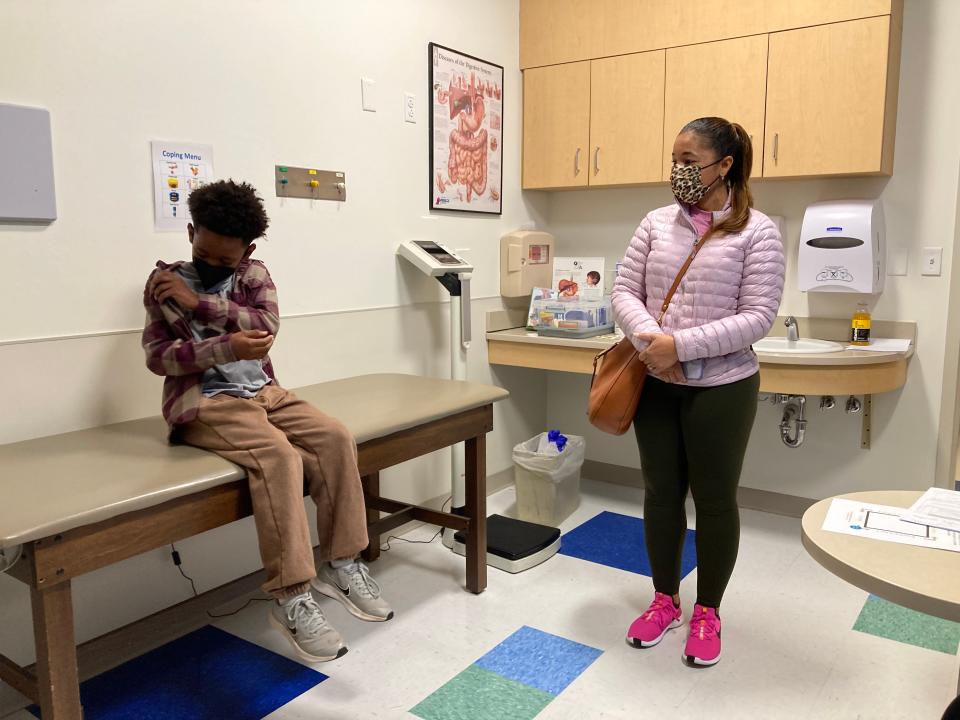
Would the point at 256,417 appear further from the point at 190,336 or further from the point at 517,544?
the point at 517,544

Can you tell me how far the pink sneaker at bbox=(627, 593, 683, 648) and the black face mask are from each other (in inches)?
57.3

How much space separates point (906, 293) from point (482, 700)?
86.3 inches

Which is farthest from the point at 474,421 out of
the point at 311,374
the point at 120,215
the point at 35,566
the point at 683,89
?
the point at 683,89

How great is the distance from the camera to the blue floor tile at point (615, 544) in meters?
2.74

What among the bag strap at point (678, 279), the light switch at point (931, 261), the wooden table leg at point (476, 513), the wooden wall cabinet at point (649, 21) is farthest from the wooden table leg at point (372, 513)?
the light switch at point (931, 261)

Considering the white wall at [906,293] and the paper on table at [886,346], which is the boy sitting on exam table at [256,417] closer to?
the paper on table at [886,346]

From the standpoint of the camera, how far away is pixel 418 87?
2.94 meters

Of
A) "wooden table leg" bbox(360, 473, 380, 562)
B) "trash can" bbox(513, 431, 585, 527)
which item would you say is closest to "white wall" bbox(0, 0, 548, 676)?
"wooden table leg" bbox(360, 473, 380, 562)

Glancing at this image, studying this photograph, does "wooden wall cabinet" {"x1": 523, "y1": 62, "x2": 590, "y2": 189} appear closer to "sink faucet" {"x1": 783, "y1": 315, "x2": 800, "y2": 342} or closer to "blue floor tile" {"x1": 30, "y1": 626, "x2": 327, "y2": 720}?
"sink faucet" {"x1": 783, "y1": 315, "x2": 800, "y2": 342}

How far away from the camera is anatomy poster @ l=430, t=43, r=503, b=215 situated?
9.95ft

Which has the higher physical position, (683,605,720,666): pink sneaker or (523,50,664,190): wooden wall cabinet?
(523,50,664,190): wooden wall cabinet

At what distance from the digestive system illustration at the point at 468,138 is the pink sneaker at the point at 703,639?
1849 mm

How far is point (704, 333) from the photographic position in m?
1.86

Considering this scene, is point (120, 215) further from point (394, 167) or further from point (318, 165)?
point (394, 167)
